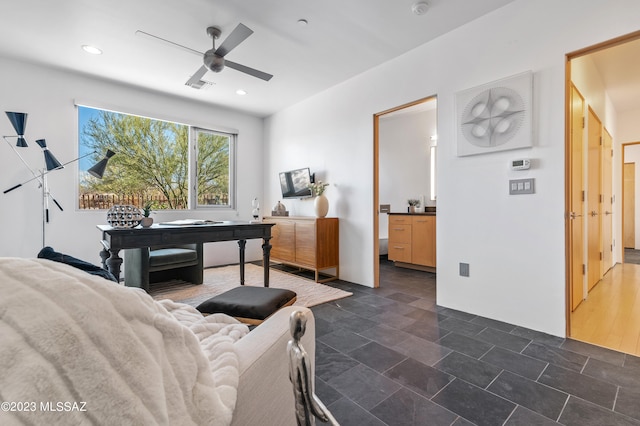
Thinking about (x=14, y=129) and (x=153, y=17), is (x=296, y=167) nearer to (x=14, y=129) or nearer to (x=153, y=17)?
(x=153, y=17)

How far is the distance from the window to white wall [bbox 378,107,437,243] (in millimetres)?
2898

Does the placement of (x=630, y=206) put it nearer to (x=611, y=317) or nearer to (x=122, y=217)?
(x=611, y=317)

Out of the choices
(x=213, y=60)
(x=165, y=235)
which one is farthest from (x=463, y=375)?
(x=213, y=60)

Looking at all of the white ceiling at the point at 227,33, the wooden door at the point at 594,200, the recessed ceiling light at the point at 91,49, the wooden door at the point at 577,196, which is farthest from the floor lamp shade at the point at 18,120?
the wooden door at the point at 594,200

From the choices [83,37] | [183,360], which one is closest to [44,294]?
[183,360]

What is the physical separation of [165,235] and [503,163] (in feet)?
9.55

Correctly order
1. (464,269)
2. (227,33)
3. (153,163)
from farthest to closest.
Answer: (153,163), (227,33), (464,269)

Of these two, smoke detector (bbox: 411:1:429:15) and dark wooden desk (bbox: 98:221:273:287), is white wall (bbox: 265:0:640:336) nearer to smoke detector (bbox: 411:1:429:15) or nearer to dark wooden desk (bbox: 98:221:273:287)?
smoke detector (bbox: 411:1:429:15)

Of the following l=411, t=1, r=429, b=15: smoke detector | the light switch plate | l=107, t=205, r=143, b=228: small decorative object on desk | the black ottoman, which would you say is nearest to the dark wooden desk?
l=107, t=205, r=143, b=228: small decorative object on desk

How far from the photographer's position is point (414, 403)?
4.76 feet

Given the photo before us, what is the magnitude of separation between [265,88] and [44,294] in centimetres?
419

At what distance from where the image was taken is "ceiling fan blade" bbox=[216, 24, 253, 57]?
7.17 ft

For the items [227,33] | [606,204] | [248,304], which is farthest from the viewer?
[606,204]

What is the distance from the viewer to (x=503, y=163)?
2.46 metres
